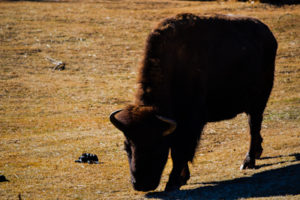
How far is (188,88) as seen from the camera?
9.85 meters

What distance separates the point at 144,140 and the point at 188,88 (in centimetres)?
182

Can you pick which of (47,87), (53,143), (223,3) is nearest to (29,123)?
(53,143)

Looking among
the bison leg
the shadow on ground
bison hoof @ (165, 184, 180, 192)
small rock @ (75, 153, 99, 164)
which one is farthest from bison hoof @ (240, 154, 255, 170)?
small rock @ (75, 153, 99, 164)

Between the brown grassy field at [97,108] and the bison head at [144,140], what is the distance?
2.77ft

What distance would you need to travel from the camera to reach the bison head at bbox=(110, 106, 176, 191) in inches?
334

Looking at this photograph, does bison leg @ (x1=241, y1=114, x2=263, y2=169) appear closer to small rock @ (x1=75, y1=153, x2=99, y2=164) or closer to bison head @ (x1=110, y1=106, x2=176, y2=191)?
bison head @ (x1=110, y1=106, x2=176, y2=191)

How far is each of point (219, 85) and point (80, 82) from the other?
1490 centimetres

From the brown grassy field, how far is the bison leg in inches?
10.6

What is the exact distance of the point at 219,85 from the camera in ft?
35.4

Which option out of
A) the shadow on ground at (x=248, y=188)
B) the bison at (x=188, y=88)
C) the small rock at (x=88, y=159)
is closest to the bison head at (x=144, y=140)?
the bison at (x=188, y=88)

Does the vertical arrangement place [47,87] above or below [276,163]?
below

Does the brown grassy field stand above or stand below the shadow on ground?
below


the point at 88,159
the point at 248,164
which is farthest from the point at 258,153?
the point at 88,159

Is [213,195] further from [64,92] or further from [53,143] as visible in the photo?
[64,92]
